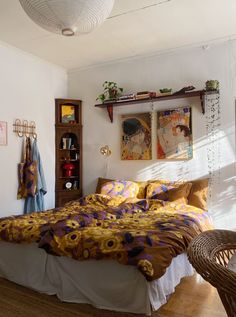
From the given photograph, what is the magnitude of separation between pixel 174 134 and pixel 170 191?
2.73 ft

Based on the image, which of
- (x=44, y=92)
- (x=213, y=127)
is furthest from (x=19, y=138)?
(x=213, y=127)

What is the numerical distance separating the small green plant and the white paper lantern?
2579 mm

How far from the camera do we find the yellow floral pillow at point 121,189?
3969mm

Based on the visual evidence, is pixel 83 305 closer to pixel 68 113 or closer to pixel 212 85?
pixel 212 85

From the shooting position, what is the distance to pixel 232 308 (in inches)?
32.5

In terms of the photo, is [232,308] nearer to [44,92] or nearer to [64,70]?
[44,92]

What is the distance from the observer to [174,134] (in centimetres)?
404

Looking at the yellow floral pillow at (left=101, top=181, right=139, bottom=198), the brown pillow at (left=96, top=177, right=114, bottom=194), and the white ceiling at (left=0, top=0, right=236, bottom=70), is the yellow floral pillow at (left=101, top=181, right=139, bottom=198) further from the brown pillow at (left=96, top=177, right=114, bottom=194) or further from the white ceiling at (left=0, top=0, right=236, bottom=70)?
the white ceiling at (left=0, top=0, right=236, bottom=70)

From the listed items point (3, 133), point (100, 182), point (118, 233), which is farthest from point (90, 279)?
point (3, 133)

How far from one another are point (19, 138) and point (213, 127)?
2.66 metres

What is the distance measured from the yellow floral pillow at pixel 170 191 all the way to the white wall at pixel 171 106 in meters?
0.26

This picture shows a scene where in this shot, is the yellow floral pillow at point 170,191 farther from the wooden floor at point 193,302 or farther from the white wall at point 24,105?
the white wall at point 24,105

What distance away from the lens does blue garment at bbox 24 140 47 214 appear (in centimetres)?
407

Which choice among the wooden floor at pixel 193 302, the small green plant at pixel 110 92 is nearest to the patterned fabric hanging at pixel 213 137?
the small green plant at pixel 110 92
